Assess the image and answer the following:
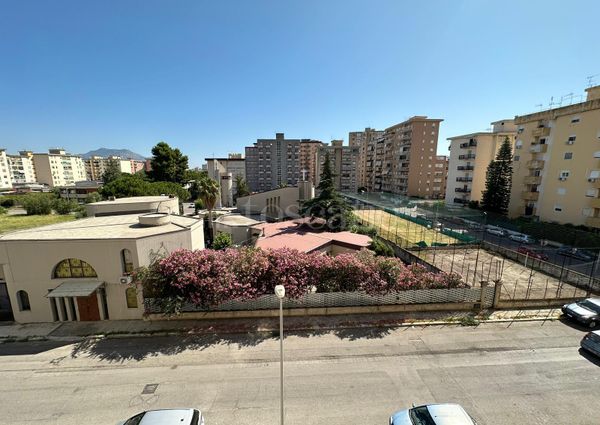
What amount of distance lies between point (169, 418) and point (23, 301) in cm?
1406

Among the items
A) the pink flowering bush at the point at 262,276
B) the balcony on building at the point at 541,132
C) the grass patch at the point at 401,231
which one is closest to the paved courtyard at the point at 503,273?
the grass patch at the point at 401,231

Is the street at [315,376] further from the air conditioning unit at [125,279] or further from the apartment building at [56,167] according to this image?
the apartment building at [56,167]

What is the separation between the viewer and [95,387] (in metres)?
10.2

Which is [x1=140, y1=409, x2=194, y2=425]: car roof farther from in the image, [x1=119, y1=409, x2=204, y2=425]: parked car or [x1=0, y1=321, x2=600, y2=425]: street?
[x1=0, y1=321, x2=600, y2=425]: street

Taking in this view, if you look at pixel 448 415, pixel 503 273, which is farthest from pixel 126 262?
pixel 503 273

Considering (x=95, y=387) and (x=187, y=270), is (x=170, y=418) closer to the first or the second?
(x=95, y=387)

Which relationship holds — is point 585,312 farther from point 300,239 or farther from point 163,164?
point 163,164

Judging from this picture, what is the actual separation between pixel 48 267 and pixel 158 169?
53214mm

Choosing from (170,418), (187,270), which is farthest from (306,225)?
(170,418)

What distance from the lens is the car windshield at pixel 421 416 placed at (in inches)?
293

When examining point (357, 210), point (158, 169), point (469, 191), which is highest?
point (158, 169)

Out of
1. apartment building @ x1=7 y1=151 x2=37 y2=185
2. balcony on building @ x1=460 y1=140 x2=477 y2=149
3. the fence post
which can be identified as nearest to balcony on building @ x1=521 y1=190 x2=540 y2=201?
balcony on building @ x1=460 y1=140 x2=477 y2=149

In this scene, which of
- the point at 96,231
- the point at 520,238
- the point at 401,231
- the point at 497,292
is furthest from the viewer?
the point at 401,231

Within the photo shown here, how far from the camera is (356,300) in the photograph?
15578 millimetres
